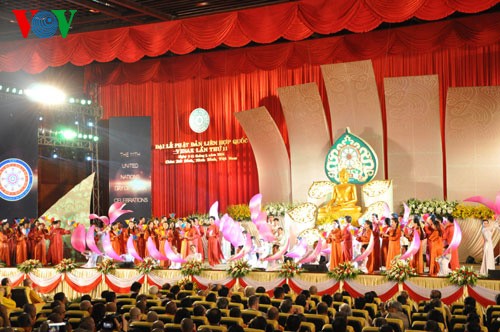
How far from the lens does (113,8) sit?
1569cm

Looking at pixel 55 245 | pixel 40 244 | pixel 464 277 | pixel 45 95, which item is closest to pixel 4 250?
pixel 40 244

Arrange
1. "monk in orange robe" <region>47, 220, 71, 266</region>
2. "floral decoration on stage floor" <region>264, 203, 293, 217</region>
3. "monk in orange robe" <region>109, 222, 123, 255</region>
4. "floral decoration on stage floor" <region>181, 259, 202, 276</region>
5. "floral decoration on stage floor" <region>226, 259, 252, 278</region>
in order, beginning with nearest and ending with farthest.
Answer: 1. "floral decoration on stage floor" <region>226, 259, 252, 278</region>
2. "floral decoration on stage floor" <region>181, 259, 202, 276</region>
3. "monk in orange robe" <region>109, 222, 123, 255</region>
4. "monk in orange robe" <region>47, 220, 71, 266</region>
5. "floral decoration on stage floor" <region>264, 203, 293, 217</region>

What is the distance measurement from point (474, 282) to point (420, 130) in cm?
599

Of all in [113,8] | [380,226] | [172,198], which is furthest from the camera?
[172,198]

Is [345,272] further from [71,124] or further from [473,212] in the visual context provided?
[71,124]

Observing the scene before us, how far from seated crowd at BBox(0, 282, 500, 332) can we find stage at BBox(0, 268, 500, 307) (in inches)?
80.8

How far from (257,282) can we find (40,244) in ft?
18.9

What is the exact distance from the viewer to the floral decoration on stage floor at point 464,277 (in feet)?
31.9

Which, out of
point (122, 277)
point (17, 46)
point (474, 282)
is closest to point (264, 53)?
point (17, 46)

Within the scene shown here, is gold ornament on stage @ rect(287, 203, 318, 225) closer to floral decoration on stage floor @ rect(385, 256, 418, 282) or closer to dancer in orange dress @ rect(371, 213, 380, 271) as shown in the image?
dancer in orange dress @ rect(371, 213, 380, 271)

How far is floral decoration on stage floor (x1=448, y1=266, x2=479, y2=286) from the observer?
9.73 meters

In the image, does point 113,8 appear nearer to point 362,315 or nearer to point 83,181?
point 83,181

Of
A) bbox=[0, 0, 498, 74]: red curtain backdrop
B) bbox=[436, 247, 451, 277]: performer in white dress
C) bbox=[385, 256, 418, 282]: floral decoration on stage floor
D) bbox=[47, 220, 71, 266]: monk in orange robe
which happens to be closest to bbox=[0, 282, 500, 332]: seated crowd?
bbox=[385, 256, 418, 282]: floral decoration on stage floor

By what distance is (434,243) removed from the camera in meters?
11.2
